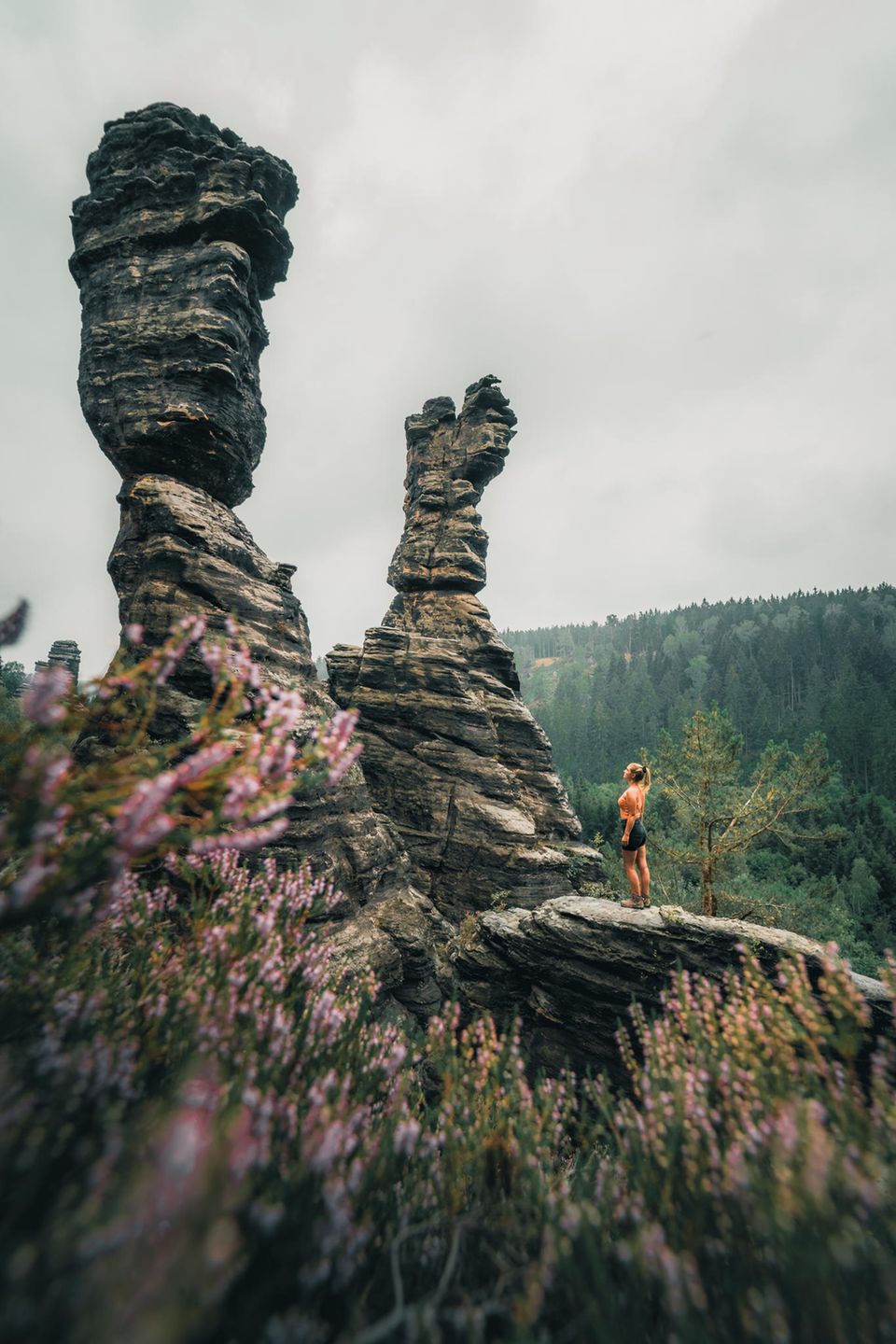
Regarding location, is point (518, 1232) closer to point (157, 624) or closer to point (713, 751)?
point (157, 624)

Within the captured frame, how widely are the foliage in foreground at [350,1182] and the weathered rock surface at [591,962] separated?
408 centimetres

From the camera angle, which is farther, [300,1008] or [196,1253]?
[300,1008]

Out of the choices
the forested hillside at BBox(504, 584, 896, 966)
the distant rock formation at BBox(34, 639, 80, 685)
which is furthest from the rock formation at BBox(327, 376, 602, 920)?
the distant rock formation at BBox(34, 639, 80, 685)

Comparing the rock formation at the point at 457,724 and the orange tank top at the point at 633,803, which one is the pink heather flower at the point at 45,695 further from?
the rock formation at the point at 457,724

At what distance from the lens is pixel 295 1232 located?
8.48ft

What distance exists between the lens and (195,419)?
1234 centimetres

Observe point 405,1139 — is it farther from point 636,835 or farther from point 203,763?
point 636,835

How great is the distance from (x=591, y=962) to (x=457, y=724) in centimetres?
1060

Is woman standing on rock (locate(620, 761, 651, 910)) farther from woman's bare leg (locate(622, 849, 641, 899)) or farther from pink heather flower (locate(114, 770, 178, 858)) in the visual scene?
pink heather flower (locate(114, 770, 178, 858))

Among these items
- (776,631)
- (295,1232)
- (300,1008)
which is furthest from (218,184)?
(776,631)

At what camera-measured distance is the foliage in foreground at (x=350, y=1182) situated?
5.61 ft

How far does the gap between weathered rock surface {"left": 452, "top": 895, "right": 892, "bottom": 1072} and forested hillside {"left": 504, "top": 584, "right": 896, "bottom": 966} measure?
435 inches

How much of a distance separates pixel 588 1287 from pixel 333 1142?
1.68 metres

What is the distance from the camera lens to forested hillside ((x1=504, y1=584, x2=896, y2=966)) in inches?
1395
